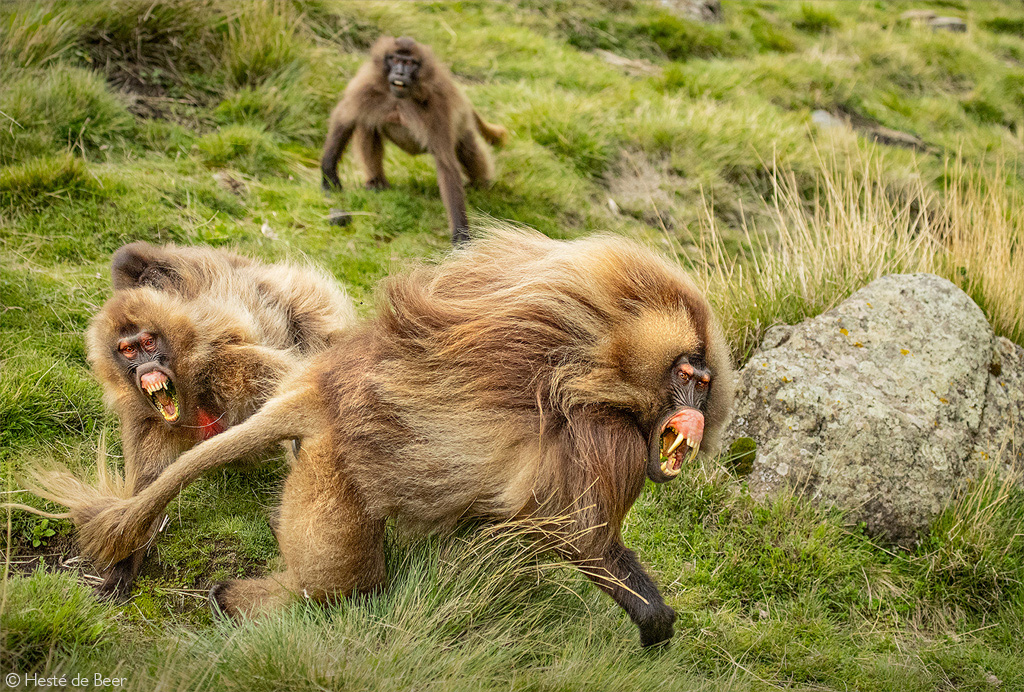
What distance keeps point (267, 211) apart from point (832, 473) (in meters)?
4.73

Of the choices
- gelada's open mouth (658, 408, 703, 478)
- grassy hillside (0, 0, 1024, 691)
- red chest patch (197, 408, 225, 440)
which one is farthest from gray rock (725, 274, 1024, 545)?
red chest patch (197, 408, 225, 440)

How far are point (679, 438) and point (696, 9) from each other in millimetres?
12030

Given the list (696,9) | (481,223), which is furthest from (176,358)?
(696,9)

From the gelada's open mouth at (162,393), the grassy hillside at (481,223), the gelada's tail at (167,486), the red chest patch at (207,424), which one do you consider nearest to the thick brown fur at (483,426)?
the gelada's tail at (167,486)

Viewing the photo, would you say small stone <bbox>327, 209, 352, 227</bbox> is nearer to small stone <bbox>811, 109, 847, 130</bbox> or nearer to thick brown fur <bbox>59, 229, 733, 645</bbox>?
thick brown fur <bbox>59, 229, 733, 645</bbox>

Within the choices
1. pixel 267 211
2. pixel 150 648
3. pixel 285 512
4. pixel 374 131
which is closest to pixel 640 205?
pixel 374 131

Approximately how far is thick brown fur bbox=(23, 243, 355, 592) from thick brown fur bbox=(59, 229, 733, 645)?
361mm

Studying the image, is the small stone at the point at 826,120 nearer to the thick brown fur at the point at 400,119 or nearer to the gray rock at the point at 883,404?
the thick brown fur at the point at 400,119

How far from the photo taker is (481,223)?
6.78 m

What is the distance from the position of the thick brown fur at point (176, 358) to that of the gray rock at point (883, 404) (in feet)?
9.23

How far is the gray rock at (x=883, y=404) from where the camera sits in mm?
4754

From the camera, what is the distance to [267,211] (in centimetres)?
654

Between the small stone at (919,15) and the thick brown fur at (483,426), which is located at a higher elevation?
the small stone at (919,15)

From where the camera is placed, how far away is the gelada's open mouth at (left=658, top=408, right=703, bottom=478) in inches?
124
